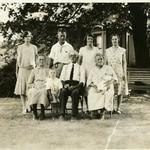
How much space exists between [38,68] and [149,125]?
102 inches

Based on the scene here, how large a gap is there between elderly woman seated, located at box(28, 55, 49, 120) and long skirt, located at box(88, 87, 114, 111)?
2.85 feet

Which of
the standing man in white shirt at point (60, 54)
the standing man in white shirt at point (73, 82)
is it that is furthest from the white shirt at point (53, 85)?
the standing man in white shirt at point (60, 54)

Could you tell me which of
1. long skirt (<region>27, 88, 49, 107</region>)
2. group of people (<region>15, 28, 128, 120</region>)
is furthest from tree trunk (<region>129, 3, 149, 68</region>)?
long skirt (<region>27, 88, 49, 107</region>)

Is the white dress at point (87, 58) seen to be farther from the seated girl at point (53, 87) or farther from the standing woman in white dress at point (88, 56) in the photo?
the seated girl at point (53, 87)

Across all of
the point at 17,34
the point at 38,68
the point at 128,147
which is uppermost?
the point at 17,34

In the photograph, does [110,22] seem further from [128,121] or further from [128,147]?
A: [128,147]

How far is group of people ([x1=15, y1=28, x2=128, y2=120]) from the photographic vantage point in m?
9.21

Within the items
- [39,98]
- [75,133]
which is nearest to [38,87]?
[39,98]

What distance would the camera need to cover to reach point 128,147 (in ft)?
22.2

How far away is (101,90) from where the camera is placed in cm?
936

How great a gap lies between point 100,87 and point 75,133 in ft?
5.73

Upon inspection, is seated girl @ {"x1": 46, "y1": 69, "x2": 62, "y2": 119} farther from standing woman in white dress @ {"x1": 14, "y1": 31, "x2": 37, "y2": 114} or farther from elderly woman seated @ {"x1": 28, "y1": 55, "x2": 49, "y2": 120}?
standing woman in white dress @ {"x1": 14, "y1": 31, "x2": 37, "y2": 114}

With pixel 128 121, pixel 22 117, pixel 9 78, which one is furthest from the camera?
pixel 9 78

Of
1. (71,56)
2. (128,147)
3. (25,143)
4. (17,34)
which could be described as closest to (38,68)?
(71,56)
